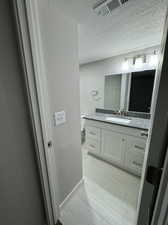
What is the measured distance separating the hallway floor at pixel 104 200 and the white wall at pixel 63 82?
196 mm

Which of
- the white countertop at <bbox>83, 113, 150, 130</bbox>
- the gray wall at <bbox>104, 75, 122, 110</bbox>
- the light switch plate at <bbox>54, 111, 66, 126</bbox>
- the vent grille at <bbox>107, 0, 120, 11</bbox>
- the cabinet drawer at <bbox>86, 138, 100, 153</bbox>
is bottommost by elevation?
the cabinet drawer at <bbox>86, 138, 100, 153</bbox>

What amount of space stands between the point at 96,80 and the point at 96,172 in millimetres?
2159

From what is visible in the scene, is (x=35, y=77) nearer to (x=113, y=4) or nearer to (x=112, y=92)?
(x=113, y=4)

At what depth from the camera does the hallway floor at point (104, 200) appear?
1.17 metres

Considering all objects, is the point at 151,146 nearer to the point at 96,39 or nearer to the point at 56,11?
the point at 56,11

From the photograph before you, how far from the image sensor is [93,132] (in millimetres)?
2172

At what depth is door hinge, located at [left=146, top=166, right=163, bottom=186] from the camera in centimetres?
44

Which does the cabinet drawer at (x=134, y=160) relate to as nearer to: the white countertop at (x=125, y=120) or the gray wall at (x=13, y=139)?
the white countertop at (x=125, y=120)

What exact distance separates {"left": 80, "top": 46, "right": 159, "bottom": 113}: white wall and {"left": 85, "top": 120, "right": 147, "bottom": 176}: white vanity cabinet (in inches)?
33.2

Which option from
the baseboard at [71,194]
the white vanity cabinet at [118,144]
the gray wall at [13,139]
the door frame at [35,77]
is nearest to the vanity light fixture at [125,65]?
the white vanity cabinet at [118,144]

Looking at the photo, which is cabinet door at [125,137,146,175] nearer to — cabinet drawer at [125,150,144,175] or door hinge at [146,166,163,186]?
cabinet drawer at [125,150,144,175]

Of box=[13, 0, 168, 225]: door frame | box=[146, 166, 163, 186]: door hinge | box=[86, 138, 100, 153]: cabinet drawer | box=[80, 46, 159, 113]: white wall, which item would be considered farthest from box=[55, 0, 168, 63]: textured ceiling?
box=[86, 138, 100, 153]: cabinet drawer

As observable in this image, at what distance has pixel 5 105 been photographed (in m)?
0.70

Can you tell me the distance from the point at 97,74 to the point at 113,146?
1.82 meters
